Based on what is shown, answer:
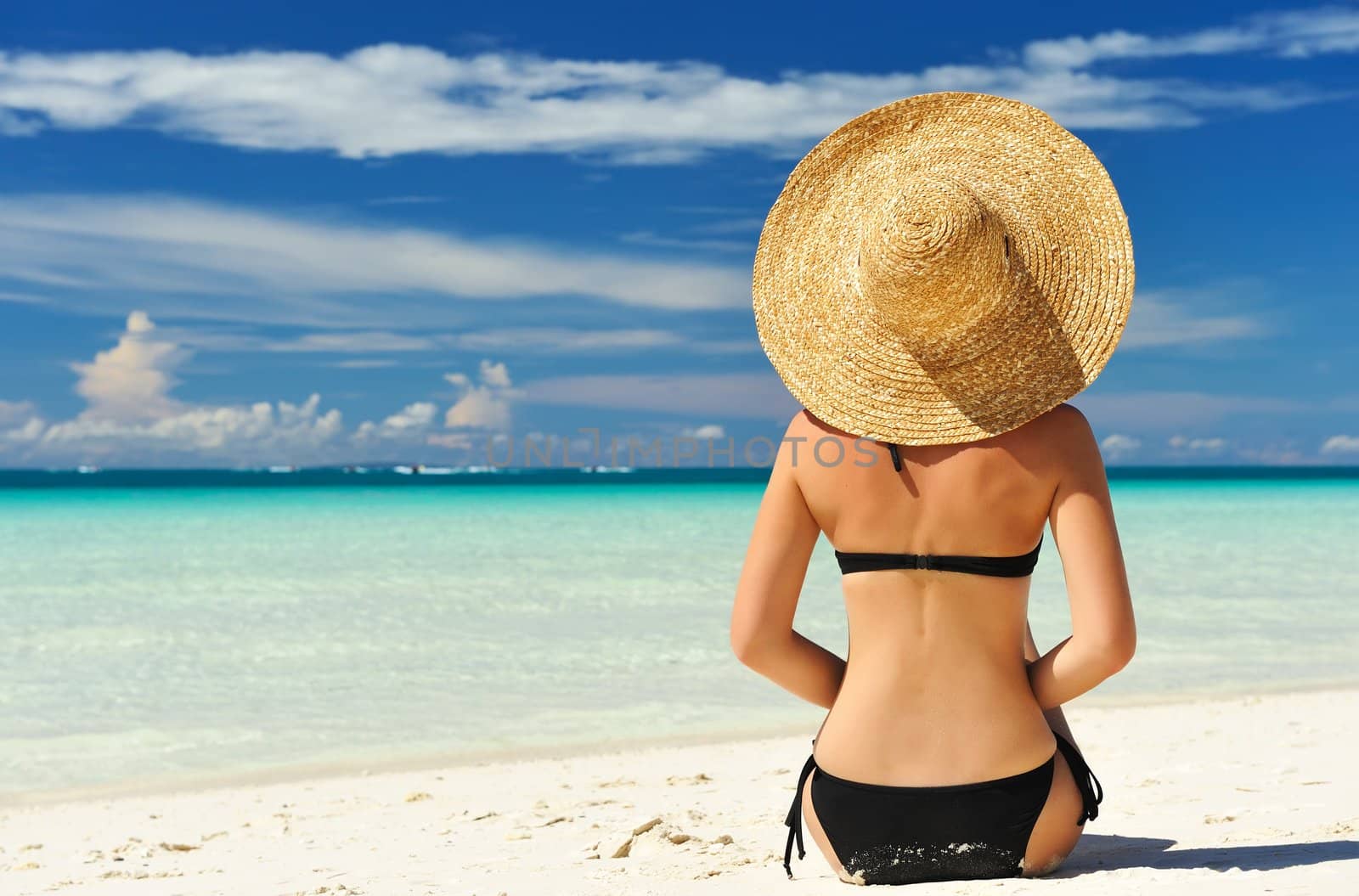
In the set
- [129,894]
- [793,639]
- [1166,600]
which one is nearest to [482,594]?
[1166,600]

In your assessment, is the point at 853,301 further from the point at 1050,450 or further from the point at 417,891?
the point at 417,891

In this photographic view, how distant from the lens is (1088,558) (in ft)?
8.10

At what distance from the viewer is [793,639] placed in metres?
2.70

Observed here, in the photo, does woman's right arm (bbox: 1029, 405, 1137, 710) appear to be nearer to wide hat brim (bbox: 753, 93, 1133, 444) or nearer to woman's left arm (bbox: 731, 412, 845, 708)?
wide hat brim (bbox: 753, 93, 1133, 444)

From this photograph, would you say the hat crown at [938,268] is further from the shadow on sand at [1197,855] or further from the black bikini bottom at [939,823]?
the shadow on sand at [1197,855]

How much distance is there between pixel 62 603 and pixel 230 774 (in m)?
6.86

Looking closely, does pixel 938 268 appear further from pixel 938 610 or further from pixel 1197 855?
pixel 1197 855

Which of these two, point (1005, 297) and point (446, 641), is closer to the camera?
point (1005, 297)

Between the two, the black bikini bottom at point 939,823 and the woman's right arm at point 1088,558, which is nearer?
the woman's right arm at point 1088,558

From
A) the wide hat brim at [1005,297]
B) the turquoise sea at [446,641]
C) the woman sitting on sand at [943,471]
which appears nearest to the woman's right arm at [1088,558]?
the woman sitting on sand at [943,471]

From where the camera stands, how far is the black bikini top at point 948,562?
2484 millimetres

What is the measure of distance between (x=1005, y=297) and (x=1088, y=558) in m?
0.59

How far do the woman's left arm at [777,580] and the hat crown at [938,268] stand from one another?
374mm

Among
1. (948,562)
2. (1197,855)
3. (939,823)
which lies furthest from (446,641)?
(948,562)
